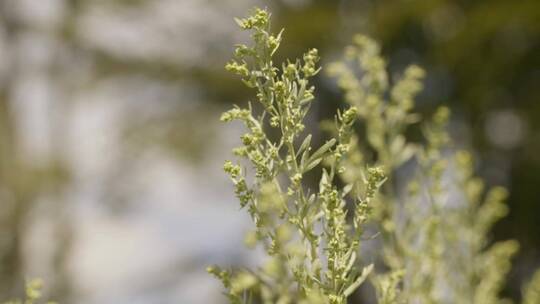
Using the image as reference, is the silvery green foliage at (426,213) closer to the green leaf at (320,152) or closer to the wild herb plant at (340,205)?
the wild herb plant at (340,205)

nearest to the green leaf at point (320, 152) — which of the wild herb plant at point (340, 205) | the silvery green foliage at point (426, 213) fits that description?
the wild herb plant at point (340, 205)

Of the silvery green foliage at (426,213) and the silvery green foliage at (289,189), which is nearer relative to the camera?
the silvery green foliage at (289,189)

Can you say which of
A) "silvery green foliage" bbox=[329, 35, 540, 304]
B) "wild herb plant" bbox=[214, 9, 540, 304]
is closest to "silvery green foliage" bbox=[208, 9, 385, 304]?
"wild herb plant" bbox=[214, 9, 540, 304]

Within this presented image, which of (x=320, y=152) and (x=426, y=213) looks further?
(x=426, y=213)

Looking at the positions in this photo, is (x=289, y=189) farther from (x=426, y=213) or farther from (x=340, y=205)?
(x=426, y=213)

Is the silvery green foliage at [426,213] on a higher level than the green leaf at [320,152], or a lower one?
higher

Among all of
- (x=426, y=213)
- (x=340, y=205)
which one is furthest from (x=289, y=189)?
(x=426, y=213)

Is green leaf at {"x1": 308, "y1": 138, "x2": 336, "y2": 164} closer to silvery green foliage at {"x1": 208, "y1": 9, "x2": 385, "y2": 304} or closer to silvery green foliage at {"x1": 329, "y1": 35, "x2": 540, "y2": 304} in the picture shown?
silvery green foliage at {"x1": 208, "y1": 9, "x2": 385, "y2": 304}
